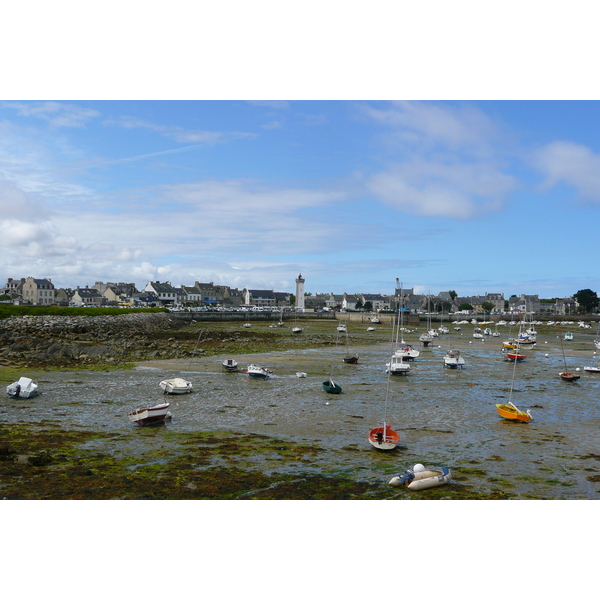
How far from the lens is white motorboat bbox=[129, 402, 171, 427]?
2177 cm

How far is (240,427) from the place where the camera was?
72.8ft

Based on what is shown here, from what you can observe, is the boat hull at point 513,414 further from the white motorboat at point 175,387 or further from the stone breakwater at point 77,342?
the stone breakwater at point 77,342

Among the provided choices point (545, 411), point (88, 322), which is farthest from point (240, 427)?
point (88, 322)

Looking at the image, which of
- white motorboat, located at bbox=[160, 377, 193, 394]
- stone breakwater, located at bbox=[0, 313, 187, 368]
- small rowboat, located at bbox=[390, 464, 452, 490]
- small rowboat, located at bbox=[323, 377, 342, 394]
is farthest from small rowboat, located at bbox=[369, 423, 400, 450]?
stone breakwater, located at bbox=[0, 313, 187, 368]

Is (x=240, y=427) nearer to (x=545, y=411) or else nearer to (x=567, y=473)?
(x=567, y=473)

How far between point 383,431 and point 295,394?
37.0 ft

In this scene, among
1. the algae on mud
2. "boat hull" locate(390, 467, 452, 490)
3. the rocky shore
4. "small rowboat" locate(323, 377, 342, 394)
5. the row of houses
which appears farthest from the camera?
the row of houses

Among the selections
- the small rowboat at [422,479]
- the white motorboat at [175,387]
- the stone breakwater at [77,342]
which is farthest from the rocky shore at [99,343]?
the small rowboat at [422,479]

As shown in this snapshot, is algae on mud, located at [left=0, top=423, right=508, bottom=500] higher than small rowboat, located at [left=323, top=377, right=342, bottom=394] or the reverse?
the reverse

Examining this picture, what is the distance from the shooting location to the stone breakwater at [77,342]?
40.1 metres

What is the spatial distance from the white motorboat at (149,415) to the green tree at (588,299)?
623 ft

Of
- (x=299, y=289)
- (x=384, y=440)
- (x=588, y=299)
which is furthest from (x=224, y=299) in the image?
(x=384, y=440)

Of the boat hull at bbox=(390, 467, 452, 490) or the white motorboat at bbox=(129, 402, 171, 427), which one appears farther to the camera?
the white motorboat at bbox=(129, 402, 171, 427)

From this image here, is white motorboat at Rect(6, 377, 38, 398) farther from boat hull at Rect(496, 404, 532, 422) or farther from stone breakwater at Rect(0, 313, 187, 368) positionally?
boat hull at Rect(496, 404, 532, 422)
